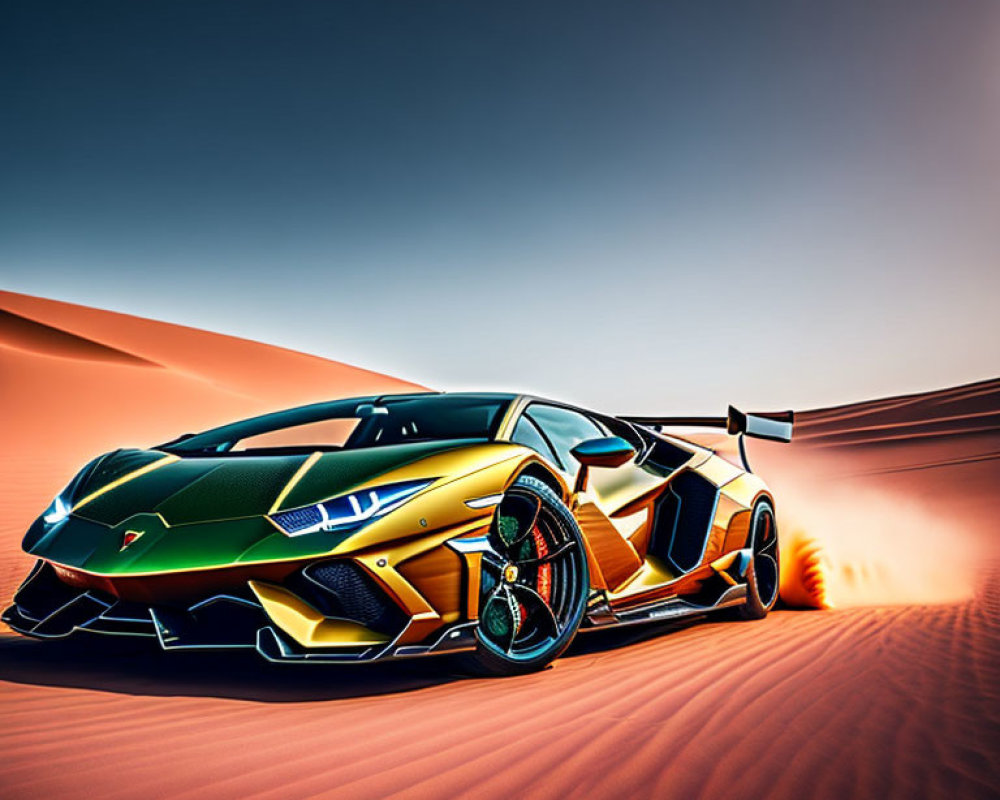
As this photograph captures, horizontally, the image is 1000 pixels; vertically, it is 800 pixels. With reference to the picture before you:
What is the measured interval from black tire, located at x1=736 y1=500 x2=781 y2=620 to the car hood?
248cm

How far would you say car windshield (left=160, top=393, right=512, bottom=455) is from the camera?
4105 mm

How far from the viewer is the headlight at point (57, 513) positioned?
3.61 metres

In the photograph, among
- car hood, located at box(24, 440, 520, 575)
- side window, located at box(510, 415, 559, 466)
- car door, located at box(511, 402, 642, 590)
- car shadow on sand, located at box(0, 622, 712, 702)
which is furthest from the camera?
side window, located at box(510, 415, 559, 466)

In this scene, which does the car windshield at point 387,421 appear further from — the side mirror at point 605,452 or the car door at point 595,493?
the side mirror at point 605,452

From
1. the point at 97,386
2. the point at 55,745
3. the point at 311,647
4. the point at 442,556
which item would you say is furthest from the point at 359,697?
the point at 97,386

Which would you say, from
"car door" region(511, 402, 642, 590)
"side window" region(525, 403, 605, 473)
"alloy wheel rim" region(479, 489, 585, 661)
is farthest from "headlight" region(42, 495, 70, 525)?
"side window" region(525, 403, 605, 473)

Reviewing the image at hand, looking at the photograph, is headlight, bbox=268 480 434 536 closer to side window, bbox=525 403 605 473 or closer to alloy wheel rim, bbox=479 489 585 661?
alloy wheel rim, bbox=479 489 585 661

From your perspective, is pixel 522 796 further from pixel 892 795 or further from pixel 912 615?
pixel 912 615

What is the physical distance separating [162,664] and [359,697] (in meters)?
1.02

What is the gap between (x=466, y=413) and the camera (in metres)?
4.31

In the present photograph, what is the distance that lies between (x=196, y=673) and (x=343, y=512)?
0.98m

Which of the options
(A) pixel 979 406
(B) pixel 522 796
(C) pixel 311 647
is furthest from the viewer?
(A) pixel 979 406

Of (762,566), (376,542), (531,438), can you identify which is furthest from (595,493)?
(762,566)

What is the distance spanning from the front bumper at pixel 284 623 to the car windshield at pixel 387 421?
1.01m
